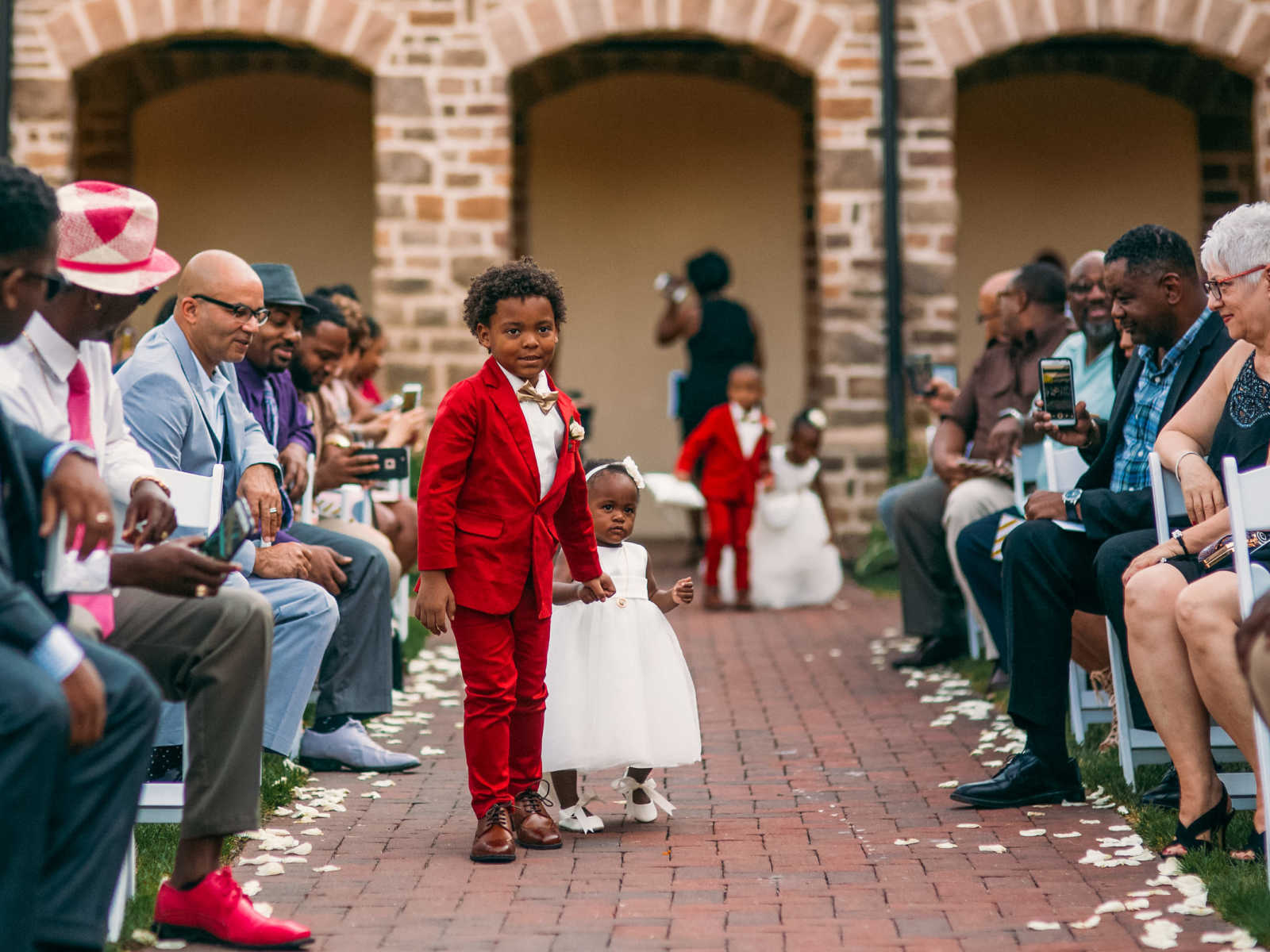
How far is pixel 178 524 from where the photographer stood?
4613mm

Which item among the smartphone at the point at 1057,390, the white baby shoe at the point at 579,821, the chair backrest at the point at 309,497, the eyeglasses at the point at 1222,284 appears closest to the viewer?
the eyeglasses at the point at 1222,284

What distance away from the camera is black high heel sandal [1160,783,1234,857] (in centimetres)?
456

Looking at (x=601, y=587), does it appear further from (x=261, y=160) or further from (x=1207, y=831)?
(x=261, y=160)

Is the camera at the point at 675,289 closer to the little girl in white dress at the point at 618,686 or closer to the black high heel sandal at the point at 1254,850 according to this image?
the little girl in white dress at the point at 618,686

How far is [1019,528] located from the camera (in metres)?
5.59

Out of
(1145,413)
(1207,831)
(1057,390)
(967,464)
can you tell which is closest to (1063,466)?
(1057,390)

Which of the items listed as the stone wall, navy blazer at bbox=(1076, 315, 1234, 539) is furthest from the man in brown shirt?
the stone wall

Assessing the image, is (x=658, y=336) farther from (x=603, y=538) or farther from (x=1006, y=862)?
(x=1006, y=862)

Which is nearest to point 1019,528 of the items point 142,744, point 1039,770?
point 1039,770

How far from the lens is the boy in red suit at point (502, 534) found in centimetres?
482

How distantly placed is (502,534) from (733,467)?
588cm

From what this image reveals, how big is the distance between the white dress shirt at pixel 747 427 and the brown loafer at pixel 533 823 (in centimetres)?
581

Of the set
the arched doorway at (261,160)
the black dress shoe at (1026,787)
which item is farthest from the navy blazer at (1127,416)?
the arched doorway at (261,160)

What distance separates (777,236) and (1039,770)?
368 inches
